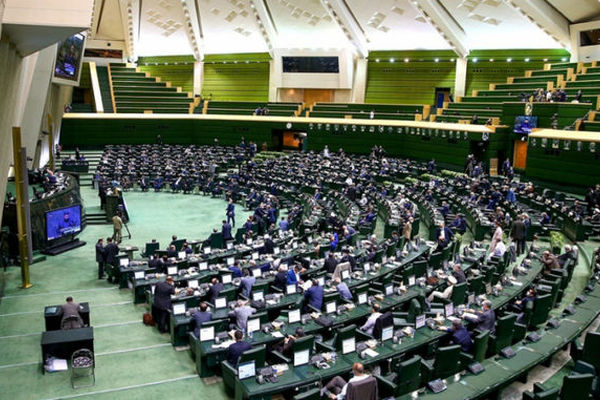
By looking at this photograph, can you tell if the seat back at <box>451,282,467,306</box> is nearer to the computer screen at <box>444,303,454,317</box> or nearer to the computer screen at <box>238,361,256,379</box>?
the computer screen at <box>444,303,454,317</box>

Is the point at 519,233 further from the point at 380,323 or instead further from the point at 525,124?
the point at 525,124

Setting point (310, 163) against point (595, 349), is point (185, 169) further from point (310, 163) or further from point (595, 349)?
point (595, 349)

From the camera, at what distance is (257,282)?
14.0 metres

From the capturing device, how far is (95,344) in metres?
12.0

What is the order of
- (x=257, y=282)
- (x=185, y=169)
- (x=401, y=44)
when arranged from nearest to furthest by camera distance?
(x=257, y=282), (x=185, y=169), (x=401, y=44)

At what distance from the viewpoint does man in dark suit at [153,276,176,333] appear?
495 inches

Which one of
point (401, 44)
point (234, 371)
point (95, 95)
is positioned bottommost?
point (234, 371)

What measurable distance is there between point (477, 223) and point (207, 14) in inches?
1400

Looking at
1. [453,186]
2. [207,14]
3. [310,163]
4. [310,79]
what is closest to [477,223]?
[453,186]

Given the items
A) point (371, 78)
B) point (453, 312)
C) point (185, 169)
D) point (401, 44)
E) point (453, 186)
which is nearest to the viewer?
point (453, 312)

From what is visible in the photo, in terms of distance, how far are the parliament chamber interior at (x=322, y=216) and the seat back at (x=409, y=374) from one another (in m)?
0.04

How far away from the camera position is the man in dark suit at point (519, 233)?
732 inches

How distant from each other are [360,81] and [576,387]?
1666 inches

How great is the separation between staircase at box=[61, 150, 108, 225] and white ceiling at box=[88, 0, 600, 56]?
51.6 feet
